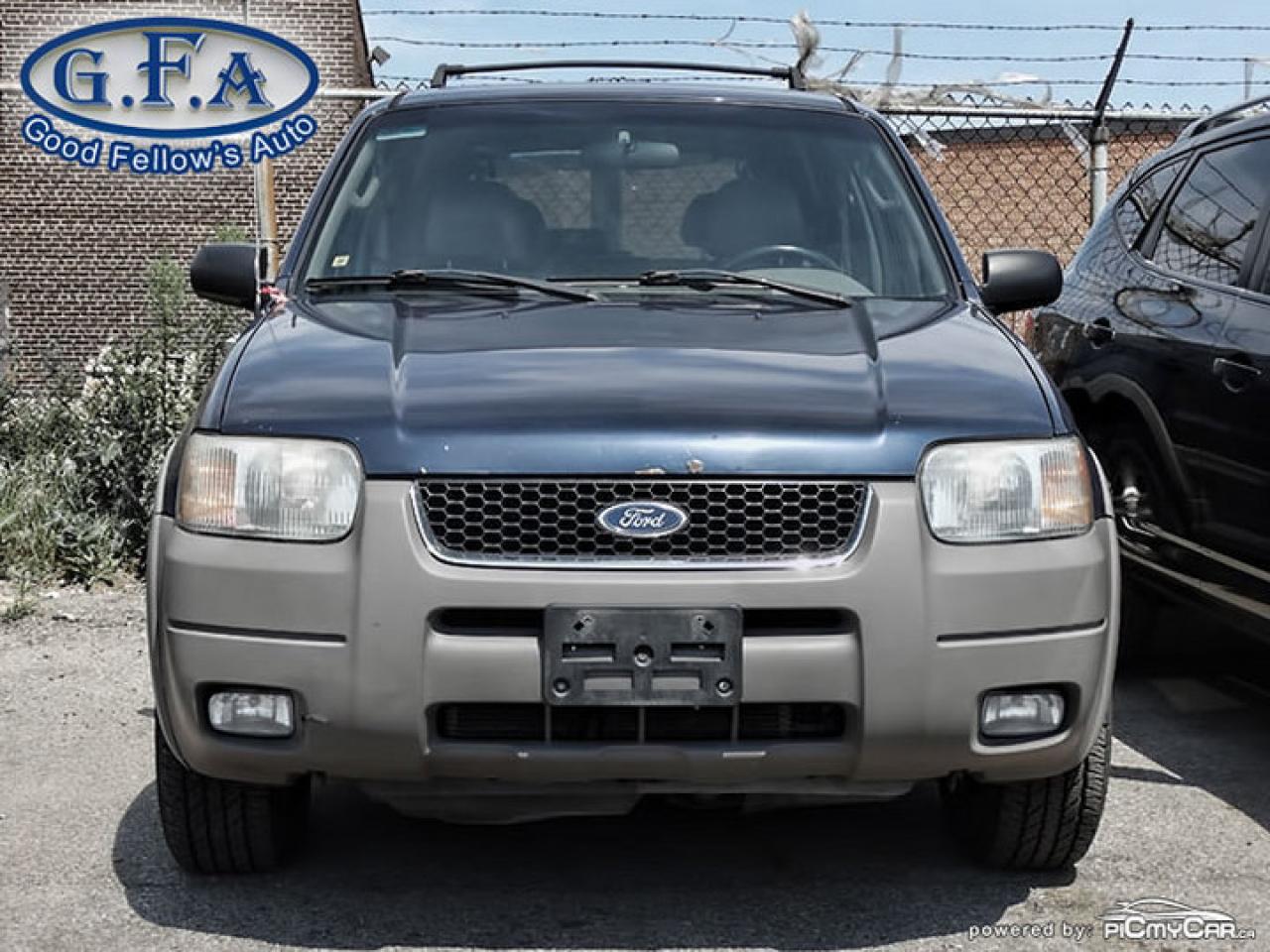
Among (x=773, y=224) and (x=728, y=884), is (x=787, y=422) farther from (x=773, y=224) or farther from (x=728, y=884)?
(x=773, y=224)

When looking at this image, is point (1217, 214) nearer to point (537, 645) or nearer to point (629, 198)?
point (629, 198)

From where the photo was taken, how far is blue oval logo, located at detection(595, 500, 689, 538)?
3139 mm

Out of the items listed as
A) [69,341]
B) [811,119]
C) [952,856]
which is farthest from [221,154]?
[952,856]

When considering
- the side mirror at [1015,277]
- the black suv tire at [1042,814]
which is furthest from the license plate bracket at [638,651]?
the side mirror at [1015,277]

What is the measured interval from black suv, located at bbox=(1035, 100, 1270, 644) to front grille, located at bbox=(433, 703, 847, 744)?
185 cm

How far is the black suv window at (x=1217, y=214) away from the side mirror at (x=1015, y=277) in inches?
32.8

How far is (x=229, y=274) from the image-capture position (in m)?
4.34

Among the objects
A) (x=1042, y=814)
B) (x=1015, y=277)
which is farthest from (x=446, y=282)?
(x=1042, y=814)

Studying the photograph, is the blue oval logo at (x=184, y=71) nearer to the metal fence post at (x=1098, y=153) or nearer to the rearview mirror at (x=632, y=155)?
the metal fence post at (x=1098, y=153)

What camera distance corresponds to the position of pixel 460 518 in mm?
3152

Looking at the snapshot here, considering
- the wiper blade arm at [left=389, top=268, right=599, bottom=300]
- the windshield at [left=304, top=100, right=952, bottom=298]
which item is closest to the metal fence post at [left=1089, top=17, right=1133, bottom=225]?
the windshield at [left=304, top=100, right=952, bottom=298]

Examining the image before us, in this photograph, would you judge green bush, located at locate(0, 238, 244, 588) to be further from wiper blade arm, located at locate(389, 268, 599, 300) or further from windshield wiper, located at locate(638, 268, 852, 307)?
windshield wiper, located at locate(638, 268, 852, 307)

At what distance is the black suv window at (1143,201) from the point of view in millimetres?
5676

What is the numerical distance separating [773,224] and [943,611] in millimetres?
1662
